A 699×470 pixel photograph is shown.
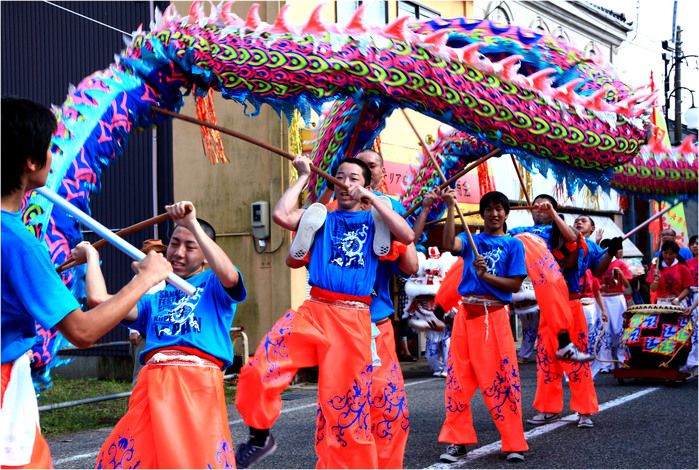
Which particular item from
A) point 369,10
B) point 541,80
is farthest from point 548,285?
point 369,10

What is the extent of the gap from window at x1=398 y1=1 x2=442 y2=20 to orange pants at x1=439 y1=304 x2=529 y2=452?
8354mm

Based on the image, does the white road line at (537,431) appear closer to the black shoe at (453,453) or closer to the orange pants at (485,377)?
the black shoe at (453,453)

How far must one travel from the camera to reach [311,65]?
164 inches

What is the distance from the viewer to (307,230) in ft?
13.3

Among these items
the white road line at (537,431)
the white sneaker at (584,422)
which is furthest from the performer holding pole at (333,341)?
the white sneaker at (584,422)

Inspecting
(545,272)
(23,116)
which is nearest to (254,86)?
(23,116)

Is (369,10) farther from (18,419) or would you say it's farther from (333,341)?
(18,419)

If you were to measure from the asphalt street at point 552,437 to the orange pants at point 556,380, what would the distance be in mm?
165

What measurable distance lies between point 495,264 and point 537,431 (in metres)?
1.58

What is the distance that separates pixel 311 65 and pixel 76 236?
144 cm

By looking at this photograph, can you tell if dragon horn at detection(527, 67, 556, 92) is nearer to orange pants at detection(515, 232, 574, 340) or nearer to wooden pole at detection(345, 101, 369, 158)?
wooden pole at detection(345, 101, 369, 158)

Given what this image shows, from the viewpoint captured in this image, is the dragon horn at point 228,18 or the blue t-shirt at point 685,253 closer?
the dragon horn at point 228,18

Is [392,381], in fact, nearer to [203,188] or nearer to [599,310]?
[599,310]

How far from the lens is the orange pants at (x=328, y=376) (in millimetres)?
3758
